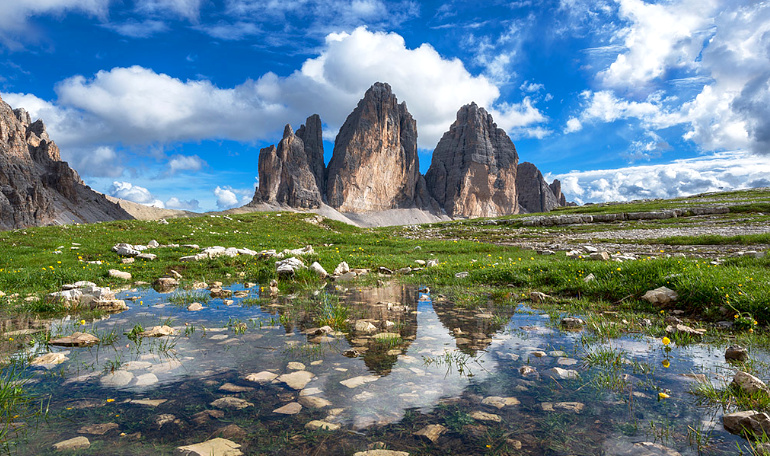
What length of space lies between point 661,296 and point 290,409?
9658 mm

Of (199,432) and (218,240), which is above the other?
(218,240)

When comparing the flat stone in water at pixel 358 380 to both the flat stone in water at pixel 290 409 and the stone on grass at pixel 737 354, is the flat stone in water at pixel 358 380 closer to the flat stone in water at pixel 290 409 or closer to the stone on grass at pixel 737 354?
the flat stone in water at pixel 290 409

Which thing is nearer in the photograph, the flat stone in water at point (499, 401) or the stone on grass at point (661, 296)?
the flat stone in water at point (499, 401)

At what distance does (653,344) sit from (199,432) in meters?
7.16

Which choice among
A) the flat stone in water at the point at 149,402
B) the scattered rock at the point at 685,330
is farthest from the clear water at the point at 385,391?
the scattered rock at the point at 685,330

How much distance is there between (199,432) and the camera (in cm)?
360

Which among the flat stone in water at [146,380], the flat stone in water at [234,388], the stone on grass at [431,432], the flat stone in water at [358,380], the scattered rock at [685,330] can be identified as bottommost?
the scattered rock at [685,330]

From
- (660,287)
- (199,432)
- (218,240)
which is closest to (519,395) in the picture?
(199,432)

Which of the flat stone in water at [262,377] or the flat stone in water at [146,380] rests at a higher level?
the flat stone in water at [146,380]

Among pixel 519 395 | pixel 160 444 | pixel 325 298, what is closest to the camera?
pixel 160 444

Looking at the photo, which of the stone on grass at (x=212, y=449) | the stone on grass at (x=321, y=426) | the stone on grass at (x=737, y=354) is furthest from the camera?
the stone on grass at (x=737, y=354)

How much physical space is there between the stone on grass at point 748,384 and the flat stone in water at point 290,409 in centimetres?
509

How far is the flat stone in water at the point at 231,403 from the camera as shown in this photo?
4.12 m

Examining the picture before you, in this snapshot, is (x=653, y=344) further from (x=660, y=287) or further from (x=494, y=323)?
(x=660, y=287)
